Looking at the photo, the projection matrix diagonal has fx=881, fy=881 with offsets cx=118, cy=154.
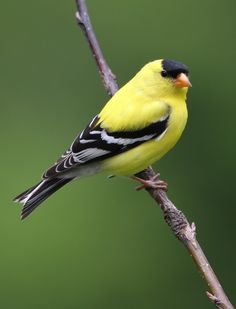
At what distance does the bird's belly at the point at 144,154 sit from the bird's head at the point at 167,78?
0.52ft

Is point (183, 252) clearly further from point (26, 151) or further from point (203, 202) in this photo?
point (26, 151)

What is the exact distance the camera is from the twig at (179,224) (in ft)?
10.5

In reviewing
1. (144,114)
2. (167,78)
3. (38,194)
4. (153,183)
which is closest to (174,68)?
(167,78)

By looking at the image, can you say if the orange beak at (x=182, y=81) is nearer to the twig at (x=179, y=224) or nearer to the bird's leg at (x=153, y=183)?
the twig at (x=179, y=224)

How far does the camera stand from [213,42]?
21.0 feet

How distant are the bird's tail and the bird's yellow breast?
26 centimetres

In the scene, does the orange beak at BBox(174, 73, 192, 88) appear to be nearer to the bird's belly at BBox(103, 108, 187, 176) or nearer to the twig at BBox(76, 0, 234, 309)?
the bird's belly at BBox(103, 108, 187, 176)

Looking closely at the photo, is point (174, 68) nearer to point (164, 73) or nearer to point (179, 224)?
point (164, 73)

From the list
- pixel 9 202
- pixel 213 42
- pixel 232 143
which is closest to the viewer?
pixel 9 202

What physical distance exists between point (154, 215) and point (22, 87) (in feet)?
4.13

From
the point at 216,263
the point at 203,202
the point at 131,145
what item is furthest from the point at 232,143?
the point at 131,145

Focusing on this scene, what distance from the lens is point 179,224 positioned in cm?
363

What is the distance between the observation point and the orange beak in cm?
434

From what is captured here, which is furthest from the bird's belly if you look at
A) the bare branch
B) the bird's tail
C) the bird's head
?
the bare branch
